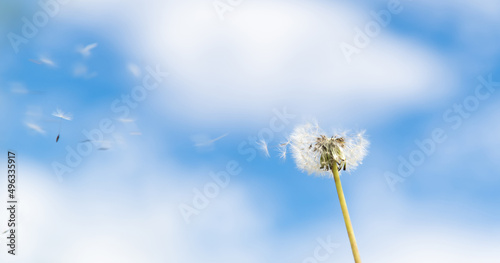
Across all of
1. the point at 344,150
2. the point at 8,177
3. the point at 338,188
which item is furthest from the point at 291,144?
the point at 8,177

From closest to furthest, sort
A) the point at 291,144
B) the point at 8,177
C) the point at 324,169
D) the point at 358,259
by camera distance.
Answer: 1. the point at 358,259
2. the point at 324,169
3. the point at 291,144
4. the point at 8,177

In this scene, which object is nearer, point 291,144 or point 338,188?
point 338,188

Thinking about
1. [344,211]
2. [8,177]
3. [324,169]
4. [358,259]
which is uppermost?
[8,177]

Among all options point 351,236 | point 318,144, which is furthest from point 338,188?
point 318,144

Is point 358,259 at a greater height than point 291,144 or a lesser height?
lesser

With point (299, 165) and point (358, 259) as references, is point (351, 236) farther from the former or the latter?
point (299, 165)

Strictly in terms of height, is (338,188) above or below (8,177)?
below

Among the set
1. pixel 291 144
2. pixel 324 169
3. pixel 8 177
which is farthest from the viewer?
pixel 8 177

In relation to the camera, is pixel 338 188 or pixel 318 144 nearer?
pixel 338 188

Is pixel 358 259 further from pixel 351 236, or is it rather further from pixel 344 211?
pixel 344 211
